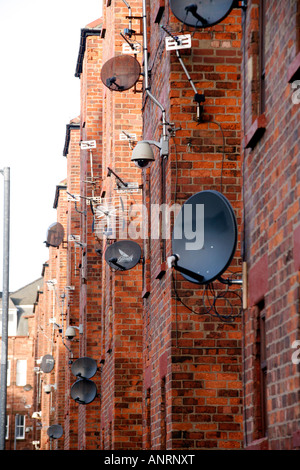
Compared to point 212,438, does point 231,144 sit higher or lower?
higher

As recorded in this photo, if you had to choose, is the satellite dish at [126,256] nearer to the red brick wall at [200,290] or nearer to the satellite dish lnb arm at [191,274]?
the red brick wall at [200,290]

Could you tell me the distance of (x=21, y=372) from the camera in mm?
88438

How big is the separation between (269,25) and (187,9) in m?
2.25

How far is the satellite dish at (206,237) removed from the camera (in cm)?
925

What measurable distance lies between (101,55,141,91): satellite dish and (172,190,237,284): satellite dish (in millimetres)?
8195

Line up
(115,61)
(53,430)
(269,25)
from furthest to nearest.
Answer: (53,430) → (115,61) → (269,25)

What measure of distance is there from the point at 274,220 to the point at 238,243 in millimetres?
3975

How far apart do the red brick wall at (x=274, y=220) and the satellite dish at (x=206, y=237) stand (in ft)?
1.01

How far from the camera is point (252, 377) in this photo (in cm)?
954

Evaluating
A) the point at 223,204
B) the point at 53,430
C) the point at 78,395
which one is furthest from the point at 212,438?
the point at 53,430

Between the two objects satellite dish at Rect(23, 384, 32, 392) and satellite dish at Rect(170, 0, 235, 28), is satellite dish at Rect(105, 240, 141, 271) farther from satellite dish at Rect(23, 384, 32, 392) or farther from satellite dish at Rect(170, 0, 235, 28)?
satellite dish at Rect(23, 384, 32, 392)

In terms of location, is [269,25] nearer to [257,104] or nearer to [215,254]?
[257,104]

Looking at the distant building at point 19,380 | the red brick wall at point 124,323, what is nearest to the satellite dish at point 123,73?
the red brick wall at point 124,323

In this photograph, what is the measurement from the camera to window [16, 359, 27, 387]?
88.1 metres
